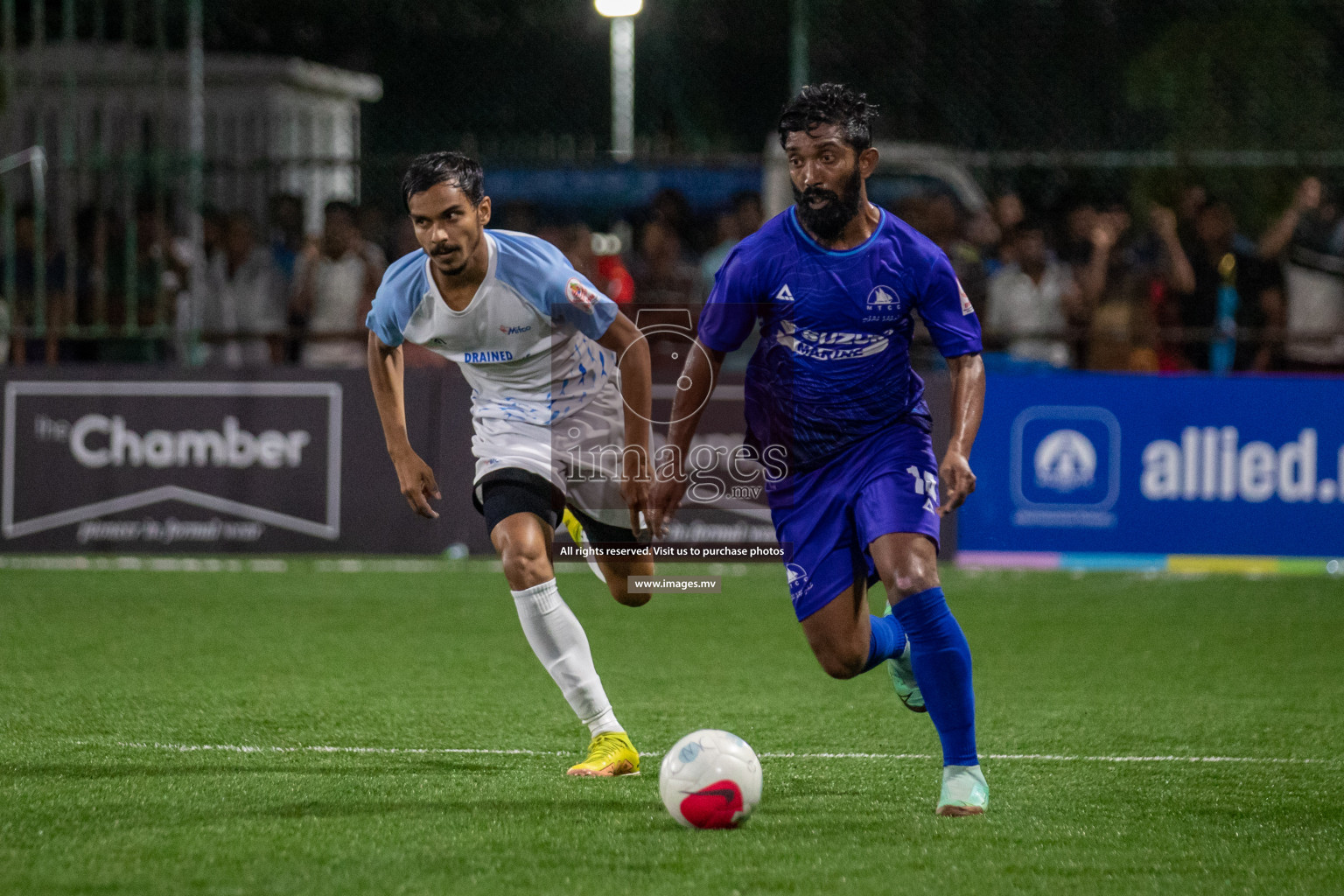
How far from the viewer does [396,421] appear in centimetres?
600

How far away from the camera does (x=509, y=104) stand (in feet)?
56.5

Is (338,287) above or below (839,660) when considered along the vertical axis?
above

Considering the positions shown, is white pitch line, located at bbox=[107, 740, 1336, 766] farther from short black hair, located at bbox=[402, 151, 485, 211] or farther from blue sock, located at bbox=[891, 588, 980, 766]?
short black hair, located at bbox=[402, 151, 485, 211]

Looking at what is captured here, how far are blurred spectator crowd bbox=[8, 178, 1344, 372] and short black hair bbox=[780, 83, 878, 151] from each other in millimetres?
6933

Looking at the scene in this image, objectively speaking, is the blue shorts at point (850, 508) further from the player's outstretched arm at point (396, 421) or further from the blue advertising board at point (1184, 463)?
the blue advertising board at point (1184, 463)

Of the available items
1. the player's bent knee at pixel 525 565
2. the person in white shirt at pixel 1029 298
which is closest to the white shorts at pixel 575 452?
the player's bent knee at pixel 525 565

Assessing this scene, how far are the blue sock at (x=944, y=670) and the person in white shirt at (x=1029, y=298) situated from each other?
773cm

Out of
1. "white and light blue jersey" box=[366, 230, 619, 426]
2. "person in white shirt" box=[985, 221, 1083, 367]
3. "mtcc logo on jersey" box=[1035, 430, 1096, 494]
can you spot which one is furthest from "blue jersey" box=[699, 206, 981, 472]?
"person in white shirt" box=[985, 221, 1083, 367]

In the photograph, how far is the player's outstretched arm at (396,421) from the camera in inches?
228

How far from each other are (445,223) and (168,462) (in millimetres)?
7154

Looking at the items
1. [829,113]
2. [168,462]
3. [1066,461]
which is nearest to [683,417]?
[829,113]

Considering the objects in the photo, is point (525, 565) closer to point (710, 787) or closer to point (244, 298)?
point (710, 787)

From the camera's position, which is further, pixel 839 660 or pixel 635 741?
pixel 635 741

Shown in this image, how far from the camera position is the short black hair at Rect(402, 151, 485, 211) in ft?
18.4
